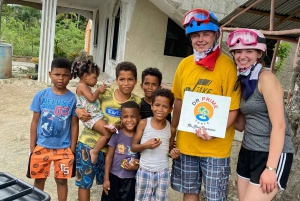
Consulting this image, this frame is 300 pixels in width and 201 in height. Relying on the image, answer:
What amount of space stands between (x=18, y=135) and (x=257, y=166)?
4.40 metres

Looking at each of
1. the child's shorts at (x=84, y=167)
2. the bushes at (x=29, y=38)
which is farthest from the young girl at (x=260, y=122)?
the bushes at (x=29, y=38)

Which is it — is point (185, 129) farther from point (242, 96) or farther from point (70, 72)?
point (70, 72)

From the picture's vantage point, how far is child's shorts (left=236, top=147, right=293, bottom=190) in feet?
6.25

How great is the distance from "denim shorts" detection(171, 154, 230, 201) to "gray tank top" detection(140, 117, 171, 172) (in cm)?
11

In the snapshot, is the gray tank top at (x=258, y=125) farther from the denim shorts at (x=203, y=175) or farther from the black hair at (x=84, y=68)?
the black hair at (x=84, y=68)

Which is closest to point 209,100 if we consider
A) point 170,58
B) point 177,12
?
point 177,12

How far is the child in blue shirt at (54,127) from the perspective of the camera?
8.70ft

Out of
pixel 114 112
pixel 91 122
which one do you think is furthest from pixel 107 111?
pixel 91 122

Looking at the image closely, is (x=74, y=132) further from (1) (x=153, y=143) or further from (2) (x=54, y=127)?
(1) (x=153, y=143)

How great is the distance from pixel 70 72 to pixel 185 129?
126 cm

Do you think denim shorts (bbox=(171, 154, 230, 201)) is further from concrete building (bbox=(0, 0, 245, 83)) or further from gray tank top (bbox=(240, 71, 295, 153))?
concrete building (bbox=(0, 0, 245, 83))

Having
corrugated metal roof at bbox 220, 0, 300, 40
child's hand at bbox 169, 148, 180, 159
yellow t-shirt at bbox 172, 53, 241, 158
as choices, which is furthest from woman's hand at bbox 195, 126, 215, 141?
corrugated metal roof at bbox 220, 0, 300, 40

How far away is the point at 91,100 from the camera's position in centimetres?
252

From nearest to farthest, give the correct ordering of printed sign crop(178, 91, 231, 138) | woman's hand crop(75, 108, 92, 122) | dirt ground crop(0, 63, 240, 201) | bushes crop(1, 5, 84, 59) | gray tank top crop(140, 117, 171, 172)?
printed sign crop(178, 91, 231, 138) → gray tank top crop(140, 117, 171, 172) → woman's hand crop(75, 108, 92, 122) → dirt ground crop(0, 63, 240, 201) → bushes crop(1, 5, 84, 59)
